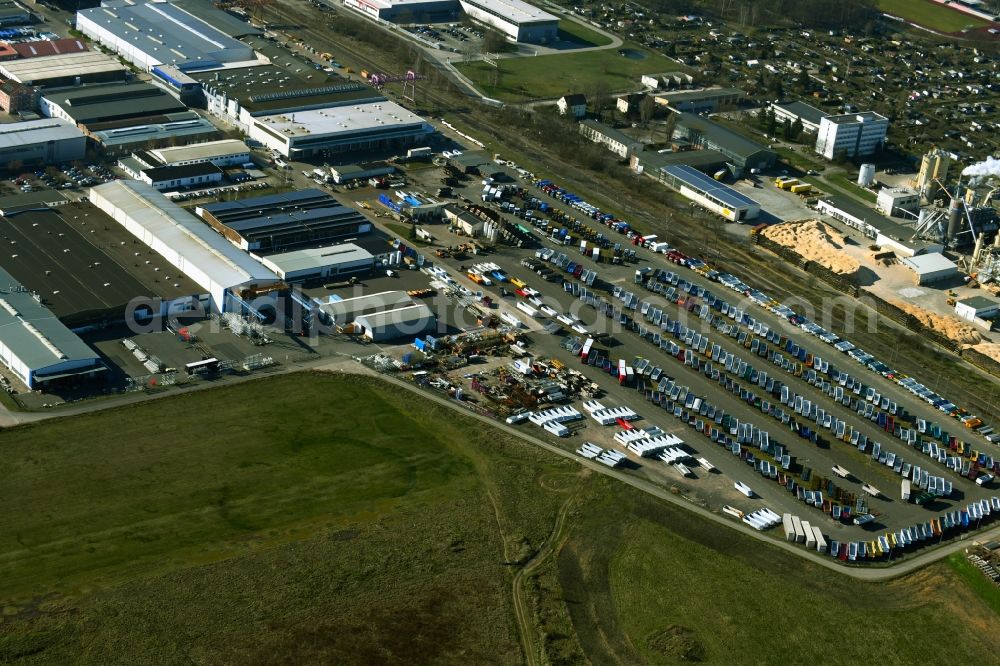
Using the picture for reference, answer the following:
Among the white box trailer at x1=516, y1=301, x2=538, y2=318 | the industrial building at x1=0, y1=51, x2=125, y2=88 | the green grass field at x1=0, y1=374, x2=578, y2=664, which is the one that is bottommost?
the green grass field at x1=0, y1=374, x2=578, y2=664

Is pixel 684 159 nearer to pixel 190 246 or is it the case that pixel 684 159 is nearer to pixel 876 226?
pixel 876 226

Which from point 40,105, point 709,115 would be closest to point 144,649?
point 40,105

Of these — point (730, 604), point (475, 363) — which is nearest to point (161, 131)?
point (475, 363)

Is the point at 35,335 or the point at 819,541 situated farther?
the point at 35,335

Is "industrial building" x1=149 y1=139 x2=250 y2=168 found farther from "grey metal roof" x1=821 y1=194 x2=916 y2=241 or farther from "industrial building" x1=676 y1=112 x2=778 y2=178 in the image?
"grey metal roof" x1=821 y1=194 x2=916 y2=241

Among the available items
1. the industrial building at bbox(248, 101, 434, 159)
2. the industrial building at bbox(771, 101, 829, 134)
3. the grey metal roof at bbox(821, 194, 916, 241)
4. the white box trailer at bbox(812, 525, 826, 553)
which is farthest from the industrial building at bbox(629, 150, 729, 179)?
the white box trailer at bbox(812, 525, 826, 553)

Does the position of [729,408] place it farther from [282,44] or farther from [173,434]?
[282,44]
